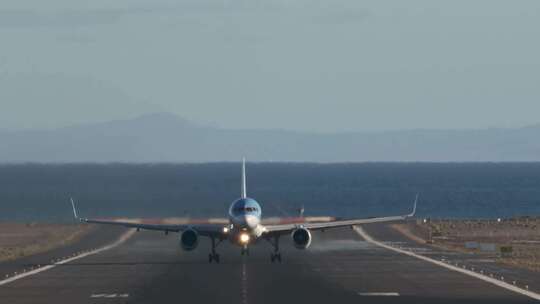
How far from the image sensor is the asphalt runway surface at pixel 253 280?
169ft

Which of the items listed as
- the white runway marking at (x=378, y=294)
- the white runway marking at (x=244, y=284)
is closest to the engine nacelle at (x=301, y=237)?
the white runway marking at (x=244, y=284)

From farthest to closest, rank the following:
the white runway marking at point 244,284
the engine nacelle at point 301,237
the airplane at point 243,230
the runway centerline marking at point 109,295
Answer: the engine nacelle at point 301,237 < the airplane at point 243,230 < the runway centerline marking at point 109,295 < the white runway marking at point 244,284

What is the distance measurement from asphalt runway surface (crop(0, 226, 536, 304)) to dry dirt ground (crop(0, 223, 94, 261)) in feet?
24.2

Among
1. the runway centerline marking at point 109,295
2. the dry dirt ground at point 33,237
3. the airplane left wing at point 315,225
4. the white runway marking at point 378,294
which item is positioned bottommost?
the white runway marking at point 378,294

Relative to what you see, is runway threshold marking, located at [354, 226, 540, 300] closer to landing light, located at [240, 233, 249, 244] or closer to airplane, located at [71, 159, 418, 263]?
airplane, located at [71, 159, 418, 263]

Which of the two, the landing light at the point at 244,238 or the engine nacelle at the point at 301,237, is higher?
the engine nacelle at the point at 301,237

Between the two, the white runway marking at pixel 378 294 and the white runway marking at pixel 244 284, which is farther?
the white runway marking at pixel 378 294

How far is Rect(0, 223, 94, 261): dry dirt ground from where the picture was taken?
298 feet

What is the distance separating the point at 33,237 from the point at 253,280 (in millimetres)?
51397

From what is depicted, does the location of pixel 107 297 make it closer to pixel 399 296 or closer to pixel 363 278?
pixel 399 296

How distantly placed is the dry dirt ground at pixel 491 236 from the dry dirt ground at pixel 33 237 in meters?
23.8

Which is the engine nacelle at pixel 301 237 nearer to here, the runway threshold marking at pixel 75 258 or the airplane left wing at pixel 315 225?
the airplane left wing at pixel 315 225

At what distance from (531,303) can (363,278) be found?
1378cm

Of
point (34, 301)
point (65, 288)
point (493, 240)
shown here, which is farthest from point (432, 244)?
point (34, 301)
